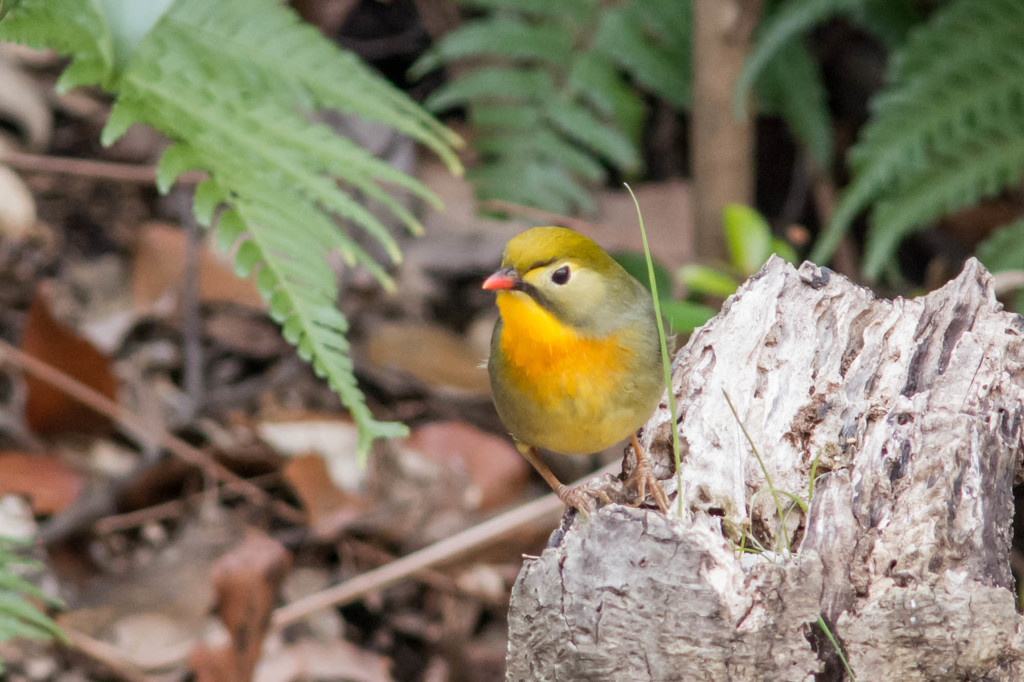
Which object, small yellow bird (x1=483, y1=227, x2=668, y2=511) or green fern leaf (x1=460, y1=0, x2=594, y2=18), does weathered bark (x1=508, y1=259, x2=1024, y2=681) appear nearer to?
small yellow bird (x1=483, y1=227, x2=668, y2=511)

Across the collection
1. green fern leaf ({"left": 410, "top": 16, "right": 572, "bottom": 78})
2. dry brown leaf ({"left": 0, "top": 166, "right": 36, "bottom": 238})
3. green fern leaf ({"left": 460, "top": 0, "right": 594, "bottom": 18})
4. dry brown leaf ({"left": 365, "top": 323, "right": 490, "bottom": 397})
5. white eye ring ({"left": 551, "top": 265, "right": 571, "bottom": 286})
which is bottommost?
dry brown leaf ({"left": 365, "top": 323, "right": 490, "bottom": 397})

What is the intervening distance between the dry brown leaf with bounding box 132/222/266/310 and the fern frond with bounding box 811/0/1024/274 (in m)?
2.36

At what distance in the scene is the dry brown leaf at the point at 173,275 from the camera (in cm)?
434

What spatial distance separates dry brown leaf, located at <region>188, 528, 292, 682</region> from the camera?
293 centimetres

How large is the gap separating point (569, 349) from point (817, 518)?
0.80 meters

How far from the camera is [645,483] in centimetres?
204

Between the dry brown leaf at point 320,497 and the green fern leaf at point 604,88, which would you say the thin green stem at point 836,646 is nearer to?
the dry brown leaf at point 320,497

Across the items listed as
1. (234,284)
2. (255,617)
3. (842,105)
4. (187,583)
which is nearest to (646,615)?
(255,617)

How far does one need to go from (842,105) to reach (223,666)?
13.5 feet

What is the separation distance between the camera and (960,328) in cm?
203

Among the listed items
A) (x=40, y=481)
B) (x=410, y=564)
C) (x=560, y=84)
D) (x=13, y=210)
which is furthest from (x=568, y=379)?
(x=13, y=210)

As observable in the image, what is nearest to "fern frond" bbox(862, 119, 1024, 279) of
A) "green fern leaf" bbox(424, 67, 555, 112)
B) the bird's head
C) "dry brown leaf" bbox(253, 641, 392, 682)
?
"green fern leaf" bbox(424, 67, 555, 112)

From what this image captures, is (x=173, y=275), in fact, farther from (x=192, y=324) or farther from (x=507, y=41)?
(x=507, y=41)

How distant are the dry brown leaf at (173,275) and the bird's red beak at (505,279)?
2.25 metres
